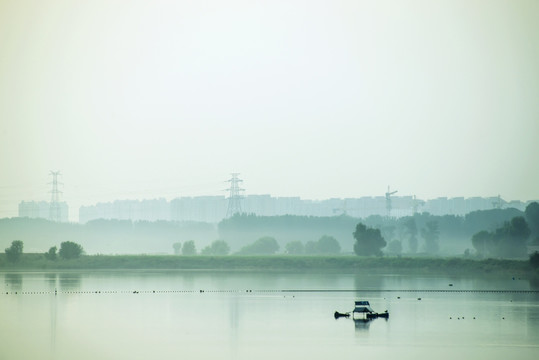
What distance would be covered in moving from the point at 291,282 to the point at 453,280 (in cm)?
1568

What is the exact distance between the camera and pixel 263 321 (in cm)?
5219

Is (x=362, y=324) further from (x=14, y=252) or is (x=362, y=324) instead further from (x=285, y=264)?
(x=14, y=252)

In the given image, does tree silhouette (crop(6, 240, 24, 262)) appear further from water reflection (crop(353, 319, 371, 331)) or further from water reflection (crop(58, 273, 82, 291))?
water reflection (crop(353, 319, 371, 331))

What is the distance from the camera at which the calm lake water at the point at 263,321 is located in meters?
41.1

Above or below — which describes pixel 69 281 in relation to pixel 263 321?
above

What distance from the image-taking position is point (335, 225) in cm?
16350

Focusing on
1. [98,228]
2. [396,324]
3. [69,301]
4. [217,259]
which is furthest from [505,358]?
[98,228]

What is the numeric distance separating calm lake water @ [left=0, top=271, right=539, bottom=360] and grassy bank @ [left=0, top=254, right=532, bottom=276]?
18.4 meters

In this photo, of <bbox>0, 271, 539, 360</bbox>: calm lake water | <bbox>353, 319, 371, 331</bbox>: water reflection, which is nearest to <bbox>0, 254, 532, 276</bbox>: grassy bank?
<bbox>0, 271, 539, 360</bbox>: calm lake water

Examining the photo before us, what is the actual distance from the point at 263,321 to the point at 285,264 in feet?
A: 206

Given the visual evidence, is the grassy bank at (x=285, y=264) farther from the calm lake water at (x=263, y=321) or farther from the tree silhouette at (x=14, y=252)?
the calm lake water at (x=263, y=321)

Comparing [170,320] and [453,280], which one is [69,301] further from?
[453,280]

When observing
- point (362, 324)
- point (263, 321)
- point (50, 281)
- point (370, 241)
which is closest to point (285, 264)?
point (370, 241)

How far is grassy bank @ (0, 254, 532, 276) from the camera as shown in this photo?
10144 centimetres
